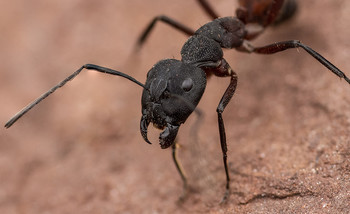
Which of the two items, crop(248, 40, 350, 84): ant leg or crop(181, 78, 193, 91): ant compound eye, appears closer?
crop(181, 78, 193, 91): ant compound eye

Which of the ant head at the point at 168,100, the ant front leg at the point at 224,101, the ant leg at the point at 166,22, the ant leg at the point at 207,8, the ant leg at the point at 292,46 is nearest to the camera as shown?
the ant head at the point at 168,100

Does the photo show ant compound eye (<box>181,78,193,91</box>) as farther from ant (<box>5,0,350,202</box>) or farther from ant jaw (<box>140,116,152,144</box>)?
ant jaw (<box>140,116,152,144</box>)

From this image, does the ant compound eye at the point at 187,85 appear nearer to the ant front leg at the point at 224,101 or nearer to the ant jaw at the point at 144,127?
the ant front leg at the point at 224,101

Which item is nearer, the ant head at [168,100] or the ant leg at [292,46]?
the ant head at [168,100]

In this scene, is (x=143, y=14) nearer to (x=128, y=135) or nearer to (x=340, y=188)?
(x=128, y=135)

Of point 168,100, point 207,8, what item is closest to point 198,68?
point 168,100

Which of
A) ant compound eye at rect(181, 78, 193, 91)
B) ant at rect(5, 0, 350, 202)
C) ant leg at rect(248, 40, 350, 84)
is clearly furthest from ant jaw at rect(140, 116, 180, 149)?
ant leg at rect(248, 40, 350, 84)

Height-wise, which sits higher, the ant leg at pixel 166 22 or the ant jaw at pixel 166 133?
the ant leg at pixel 166 22

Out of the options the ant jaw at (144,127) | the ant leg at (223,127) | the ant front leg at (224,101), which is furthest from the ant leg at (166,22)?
the ant jaw at (144,127)
